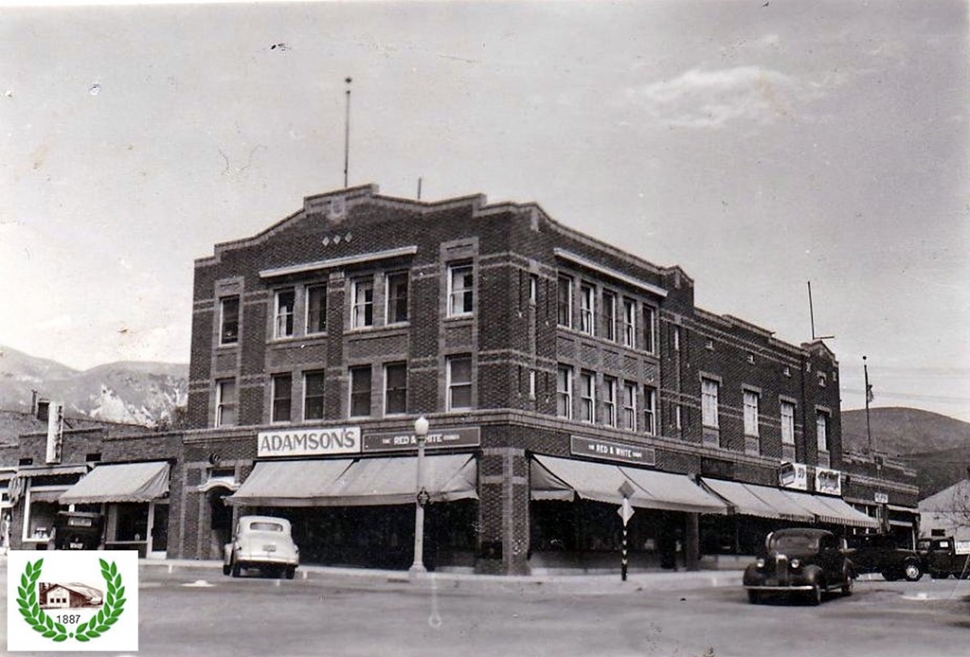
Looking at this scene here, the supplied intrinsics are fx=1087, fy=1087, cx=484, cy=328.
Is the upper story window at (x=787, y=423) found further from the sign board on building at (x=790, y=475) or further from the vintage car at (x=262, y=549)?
the vintage car at (x=262, y=549)

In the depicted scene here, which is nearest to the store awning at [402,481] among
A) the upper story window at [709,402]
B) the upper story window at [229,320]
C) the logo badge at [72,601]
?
the upper story window at [229,320]

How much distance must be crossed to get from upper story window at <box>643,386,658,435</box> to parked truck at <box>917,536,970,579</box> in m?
10.8

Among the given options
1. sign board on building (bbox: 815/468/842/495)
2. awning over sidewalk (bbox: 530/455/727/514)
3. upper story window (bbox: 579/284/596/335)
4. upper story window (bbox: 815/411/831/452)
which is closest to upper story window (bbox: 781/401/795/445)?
sign board on building (bbox: 815/468/842/495)

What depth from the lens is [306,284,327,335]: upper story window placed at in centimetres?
3550

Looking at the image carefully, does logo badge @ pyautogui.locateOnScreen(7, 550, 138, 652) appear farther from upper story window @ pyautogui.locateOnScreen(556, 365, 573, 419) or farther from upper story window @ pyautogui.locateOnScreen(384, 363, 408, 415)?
upper story window @ pyautogui.locateOnScreen(556, 365, 573, 419)

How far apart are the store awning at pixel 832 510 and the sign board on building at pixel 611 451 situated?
37.3ft

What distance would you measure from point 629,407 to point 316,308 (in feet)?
36.1

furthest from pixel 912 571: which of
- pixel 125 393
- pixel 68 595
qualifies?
pixel 125 393

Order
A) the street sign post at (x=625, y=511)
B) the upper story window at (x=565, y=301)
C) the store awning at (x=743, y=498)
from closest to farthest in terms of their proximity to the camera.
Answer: the street sign post at (x=625, y=511), the upper story window at (x=565, y=301), the store awning at (x=743, y=498)

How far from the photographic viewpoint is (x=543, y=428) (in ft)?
105

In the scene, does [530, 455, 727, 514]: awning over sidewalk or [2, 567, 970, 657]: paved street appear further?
[530, 455, 727, 514]: awning over sidewalk

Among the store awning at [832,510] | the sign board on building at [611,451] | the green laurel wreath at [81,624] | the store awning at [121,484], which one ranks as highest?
the sign board on building at [611,451]

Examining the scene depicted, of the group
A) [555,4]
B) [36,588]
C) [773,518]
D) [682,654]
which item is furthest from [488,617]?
[773,518]

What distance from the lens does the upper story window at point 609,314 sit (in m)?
36.2
